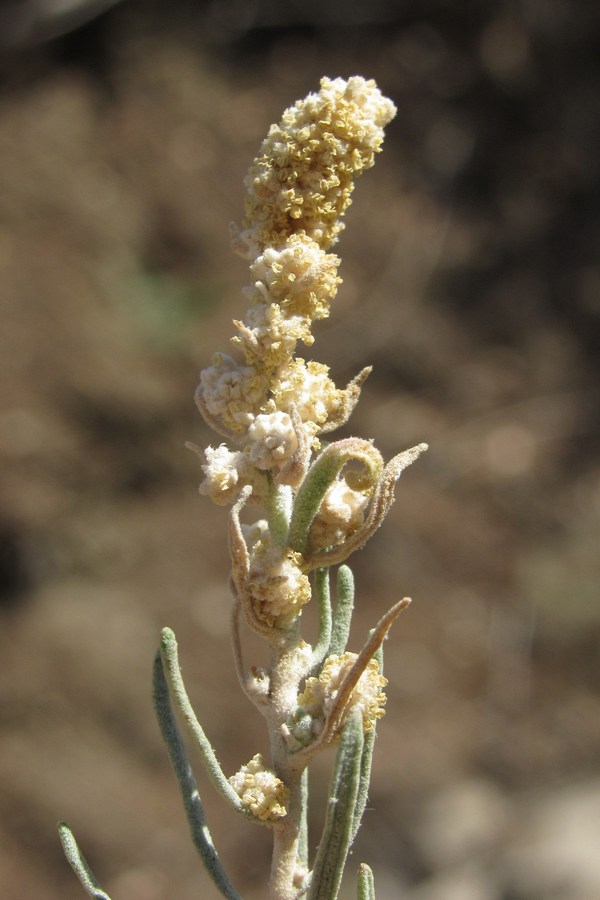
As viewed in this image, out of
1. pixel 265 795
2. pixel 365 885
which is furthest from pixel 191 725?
pixel 365 885

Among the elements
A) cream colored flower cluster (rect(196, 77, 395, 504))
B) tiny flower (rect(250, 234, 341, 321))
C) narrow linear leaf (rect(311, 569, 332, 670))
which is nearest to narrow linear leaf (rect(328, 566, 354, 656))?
narrow linear leaf (rect(311, 569, 332, 670))

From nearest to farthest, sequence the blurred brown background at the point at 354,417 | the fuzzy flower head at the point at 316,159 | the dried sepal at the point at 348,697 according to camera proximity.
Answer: the dried sepal at the point at 348,697, the fuzzy flower head at the point at 316,159, the blurred brown background at the point at 354,417

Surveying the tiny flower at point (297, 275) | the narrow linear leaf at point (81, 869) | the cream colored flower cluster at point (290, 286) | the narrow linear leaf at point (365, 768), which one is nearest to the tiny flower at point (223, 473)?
the cream colored flower cluster at point (290, 286)

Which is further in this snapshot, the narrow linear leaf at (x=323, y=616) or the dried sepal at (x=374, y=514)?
the narrow linear leaf at (x=323, y=616)

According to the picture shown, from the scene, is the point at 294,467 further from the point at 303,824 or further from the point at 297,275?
the point at 303,824

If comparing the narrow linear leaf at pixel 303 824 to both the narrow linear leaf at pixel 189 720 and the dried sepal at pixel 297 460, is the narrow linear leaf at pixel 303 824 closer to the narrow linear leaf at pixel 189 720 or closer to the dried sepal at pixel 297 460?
the narrow linear leaf at pixel 189 720

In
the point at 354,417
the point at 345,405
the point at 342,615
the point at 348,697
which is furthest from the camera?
the point at 354,417

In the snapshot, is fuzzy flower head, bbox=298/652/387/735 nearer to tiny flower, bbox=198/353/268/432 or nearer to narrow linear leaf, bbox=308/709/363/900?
narrow linear leaf, bbox=308/709/363/900
